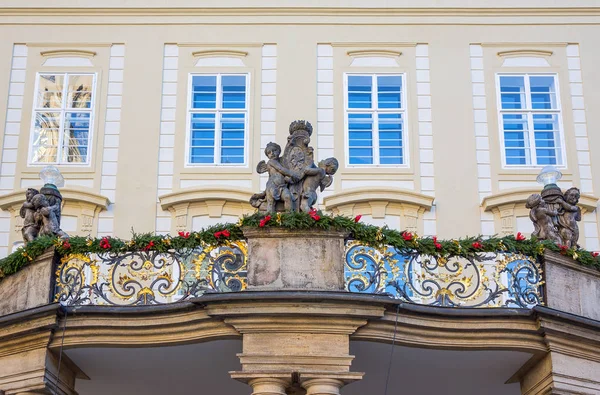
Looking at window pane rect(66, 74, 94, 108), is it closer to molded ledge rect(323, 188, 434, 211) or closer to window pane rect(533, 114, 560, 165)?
molded ledge rect(323, 188, 434, 211)

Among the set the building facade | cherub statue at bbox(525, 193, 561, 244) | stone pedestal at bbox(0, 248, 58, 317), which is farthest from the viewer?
the building facade

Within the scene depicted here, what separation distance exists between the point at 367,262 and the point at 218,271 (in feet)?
5.63

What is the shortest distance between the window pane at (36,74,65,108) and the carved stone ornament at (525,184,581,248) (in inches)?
373

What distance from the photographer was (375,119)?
21391 millimetres

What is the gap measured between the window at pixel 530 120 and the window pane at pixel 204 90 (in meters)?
4.98

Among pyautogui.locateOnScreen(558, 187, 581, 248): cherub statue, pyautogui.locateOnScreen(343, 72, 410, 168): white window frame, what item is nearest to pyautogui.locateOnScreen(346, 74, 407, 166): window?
pyautogui.locateOnScreen(343, 72, 410, 168): white window frame

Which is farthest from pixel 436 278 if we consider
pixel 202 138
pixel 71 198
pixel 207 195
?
pixel 71 198

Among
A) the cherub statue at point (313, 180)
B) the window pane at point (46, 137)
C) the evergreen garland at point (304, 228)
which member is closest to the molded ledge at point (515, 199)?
the evergreen garland at point (304, 228)

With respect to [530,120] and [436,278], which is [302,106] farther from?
Result: [436,278]

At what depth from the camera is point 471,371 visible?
15.8 m

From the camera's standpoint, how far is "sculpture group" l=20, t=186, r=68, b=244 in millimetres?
15609

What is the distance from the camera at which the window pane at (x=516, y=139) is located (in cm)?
2114

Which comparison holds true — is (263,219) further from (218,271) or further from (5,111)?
(5,111)

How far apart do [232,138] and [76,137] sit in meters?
2.69
